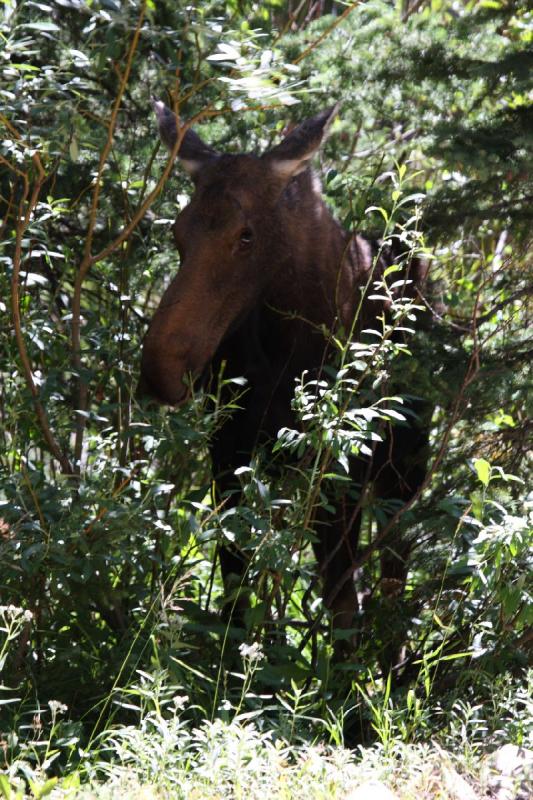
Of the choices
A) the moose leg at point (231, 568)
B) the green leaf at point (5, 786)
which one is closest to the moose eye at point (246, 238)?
the moose leg at point (231, 568)

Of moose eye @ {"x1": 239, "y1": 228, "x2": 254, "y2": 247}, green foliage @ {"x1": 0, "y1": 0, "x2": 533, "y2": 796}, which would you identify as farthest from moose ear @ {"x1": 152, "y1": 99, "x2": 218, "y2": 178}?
moose eye @ {"x1": 239, "y1": 228, "x2": 254, "y2": 247}

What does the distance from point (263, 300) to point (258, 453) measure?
3.28 ft

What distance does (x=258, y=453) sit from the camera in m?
4.57

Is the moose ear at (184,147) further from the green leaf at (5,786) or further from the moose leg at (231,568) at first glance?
the green leaf at (5,786)

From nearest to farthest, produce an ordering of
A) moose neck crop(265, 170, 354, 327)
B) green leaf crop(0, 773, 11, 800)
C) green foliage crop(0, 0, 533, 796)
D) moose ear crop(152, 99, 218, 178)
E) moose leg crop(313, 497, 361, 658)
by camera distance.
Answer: green leaf crop(0, 773, 11, 800) → green foliage crop(0, 0, 533, 796) → moose leg crop(313, 497, 361, 658) → moose ear crop(152, 99, 218, 178) → moose neck crop(265, 170, 354, 327)

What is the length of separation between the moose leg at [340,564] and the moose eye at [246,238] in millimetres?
1293

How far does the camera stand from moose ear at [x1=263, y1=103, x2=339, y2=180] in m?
4.97

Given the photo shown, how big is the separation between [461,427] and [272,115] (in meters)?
2.13

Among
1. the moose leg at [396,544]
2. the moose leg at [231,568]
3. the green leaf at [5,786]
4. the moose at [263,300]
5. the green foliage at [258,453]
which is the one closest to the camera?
the green leaf at [5,786]

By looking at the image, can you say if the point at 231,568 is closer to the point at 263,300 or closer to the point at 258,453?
the point at 258,453

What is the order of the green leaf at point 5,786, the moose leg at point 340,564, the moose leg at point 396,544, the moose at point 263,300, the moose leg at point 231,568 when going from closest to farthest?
the green leaf at point 5,786 → the moose leg at point 231,568 → the moose at point 263,300 → the moose leg at point 396,544 → the moose leg at point 340,564

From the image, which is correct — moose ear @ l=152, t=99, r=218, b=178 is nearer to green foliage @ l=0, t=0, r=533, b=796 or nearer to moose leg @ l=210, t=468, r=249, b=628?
green foliage @ l=0, t=0, r=533, b=796

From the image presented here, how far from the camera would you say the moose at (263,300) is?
185 inches

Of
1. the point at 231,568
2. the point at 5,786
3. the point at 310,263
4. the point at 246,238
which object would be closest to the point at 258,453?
the point at 231,568
